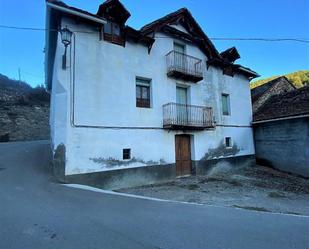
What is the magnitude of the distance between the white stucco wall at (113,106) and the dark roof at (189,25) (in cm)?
86

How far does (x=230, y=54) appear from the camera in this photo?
599 inches

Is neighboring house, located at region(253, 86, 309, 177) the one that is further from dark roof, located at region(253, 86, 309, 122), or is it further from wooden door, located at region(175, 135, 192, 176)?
wooden door, located at region(175, 135, 192, 176)

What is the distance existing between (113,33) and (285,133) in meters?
11.9

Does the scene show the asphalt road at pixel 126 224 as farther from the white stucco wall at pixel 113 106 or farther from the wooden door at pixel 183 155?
the wooden door at pixel 183 155

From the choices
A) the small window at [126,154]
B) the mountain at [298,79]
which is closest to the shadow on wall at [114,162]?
the small window at [126,154]

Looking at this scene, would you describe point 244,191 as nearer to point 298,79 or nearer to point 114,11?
point 114,11

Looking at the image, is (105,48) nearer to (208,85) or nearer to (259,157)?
(208,85)

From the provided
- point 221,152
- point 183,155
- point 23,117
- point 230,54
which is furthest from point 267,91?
point 23,117

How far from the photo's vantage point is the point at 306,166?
1269 cm

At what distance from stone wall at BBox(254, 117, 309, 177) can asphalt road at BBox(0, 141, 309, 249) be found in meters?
9.29

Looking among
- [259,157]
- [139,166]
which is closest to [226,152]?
[259,157]

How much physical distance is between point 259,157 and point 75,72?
13.6m

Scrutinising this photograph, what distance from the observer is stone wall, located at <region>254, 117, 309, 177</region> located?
12.8m

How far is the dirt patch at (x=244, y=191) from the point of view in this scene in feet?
23.0
